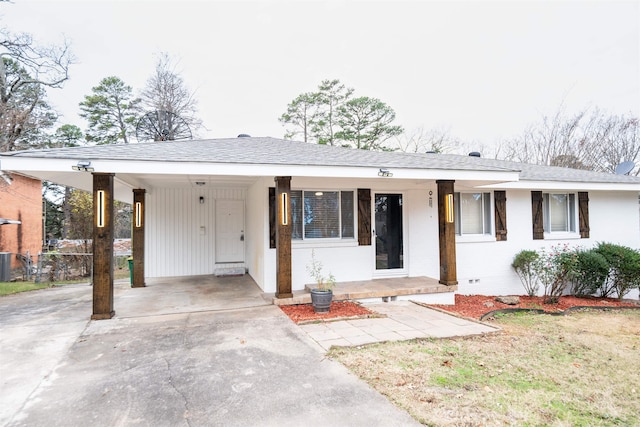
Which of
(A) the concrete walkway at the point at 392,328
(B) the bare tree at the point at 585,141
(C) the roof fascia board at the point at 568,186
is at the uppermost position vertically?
(B) the bare tree at the point at 585,141

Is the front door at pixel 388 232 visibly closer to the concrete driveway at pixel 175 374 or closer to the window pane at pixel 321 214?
the window pane at pixel 321 214

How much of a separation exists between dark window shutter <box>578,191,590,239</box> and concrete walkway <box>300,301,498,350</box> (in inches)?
249

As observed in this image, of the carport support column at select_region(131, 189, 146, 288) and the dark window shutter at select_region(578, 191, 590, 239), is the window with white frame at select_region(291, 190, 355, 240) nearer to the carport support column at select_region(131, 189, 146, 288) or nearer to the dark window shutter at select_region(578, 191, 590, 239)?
the carport support column at select_region(131, 189, 146, 288)

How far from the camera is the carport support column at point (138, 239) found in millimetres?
7820

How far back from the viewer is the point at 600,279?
8.23 metres

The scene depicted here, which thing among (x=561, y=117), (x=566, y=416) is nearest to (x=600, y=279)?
(x=566, y=416)

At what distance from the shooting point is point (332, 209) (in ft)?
23.3

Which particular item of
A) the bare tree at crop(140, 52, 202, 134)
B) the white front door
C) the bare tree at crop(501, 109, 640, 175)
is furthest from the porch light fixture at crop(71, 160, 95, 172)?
the bare tree at crop(501, 109, 640, 175)

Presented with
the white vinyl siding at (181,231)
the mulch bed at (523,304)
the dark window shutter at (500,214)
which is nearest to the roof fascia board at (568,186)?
the dark window shutter at (500,214)

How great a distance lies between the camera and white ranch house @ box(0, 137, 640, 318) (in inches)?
210

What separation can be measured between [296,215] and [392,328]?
3.12 meters

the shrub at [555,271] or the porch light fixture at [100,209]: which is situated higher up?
the porch light fixture at [100,209]

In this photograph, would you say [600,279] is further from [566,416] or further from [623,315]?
[566,416]

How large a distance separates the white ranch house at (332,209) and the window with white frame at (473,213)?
27 mm
